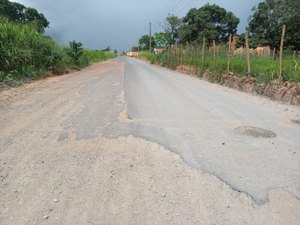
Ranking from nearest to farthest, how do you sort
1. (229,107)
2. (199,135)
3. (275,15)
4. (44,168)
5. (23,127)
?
(44,168)
(199,135)
(23,127)
(229,107)
(275,15)

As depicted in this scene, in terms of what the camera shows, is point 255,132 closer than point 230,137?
No

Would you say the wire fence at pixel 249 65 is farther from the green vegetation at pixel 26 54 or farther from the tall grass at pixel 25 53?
the tall grass at pixel 25 53

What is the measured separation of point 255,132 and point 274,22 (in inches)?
1453

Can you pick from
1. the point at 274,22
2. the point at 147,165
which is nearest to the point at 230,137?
the point at 147,165

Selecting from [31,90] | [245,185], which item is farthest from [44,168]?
[31,90]

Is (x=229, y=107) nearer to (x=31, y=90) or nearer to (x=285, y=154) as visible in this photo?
(x=285, y=154)

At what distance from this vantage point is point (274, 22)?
3794 centimetres

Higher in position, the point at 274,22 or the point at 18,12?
the point at 18,12

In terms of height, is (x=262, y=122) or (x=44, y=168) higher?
(x=44, y=168)

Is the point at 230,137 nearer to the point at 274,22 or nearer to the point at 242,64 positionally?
the point at 242,64

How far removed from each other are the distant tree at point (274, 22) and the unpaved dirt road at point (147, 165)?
32.4 meters

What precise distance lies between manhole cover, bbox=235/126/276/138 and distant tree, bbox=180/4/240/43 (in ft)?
142

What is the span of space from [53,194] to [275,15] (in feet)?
131

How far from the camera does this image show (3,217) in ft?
9.50
